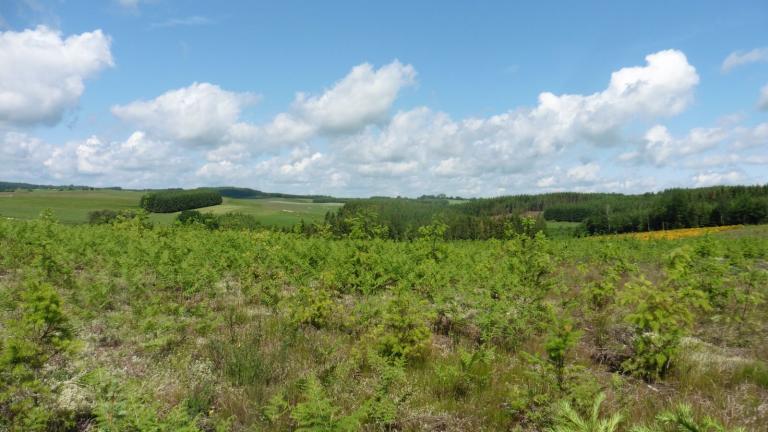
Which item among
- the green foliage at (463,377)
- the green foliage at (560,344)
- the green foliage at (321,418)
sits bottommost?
the green foliage at (463,377)

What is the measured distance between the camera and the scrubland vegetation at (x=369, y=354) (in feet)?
12.7

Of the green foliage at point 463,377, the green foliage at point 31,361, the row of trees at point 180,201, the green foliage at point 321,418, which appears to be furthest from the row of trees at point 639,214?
the green foliage at point 321,418

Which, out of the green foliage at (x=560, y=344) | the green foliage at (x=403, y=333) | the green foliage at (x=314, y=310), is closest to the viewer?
the green foliage at (x=560, y=344)

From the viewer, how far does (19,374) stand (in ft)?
11.8

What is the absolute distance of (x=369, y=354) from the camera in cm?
513

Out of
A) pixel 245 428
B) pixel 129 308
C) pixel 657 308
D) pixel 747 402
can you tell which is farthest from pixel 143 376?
pixel 747 402

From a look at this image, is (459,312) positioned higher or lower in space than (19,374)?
lower

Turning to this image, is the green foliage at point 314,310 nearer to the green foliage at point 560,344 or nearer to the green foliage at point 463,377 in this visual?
the green foliage at point 463,377

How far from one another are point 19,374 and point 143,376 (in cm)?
163

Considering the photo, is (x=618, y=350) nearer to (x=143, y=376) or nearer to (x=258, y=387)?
(x=258, y=387)

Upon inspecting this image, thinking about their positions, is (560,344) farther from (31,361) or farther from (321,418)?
(31,361)

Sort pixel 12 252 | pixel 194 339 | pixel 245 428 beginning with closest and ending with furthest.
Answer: pixel 245 428 → pixel 194 339 → pixel 12 252

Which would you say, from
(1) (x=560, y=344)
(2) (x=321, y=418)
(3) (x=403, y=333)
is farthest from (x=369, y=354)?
(1) (x=560, y=344)

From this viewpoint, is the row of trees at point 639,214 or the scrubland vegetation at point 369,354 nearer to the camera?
the scrubland vegetation at point 369,354
